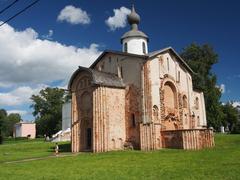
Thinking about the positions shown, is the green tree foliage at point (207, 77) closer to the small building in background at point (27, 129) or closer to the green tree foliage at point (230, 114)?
the green tree foliage at point (230, 114)

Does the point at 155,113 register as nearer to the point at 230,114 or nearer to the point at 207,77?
the point at 207,77

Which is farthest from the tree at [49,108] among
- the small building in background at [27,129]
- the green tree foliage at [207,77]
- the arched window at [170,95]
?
the arched window at [170,95]

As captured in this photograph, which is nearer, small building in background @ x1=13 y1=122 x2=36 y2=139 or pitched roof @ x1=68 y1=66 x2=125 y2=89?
pitched roof @ x1=68 y1=66 x2=125 y2=89

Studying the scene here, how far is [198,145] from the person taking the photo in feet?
85.2

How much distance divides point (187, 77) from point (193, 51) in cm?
1694

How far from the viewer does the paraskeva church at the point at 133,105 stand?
2689cm

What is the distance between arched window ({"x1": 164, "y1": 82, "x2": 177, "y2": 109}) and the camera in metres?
30.6

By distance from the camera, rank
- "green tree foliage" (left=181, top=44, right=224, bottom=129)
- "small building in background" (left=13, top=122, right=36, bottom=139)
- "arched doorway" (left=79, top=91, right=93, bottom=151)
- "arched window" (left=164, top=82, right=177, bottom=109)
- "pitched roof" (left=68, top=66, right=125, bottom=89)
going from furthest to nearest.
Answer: "small building in background" (left=13, top=122, right=36, bottom=139)
"green tree foliage" (left=181, top=44, right=224, bottom=129)
"arched window" (left=164, top=82, right=177, bottom=109)
"arched doorway" (left=79, top=91, right=93, bottom=151)
"pitched roof" (left=68, top=66, right=125, bottom=89)

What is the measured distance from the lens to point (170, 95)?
Answer: 103 ft

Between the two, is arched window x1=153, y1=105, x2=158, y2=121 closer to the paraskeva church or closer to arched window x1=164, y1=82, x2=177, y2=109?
the paraskeva church

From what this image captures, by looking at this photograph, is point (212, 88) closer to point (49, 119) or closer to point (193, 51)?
point (193, 51)

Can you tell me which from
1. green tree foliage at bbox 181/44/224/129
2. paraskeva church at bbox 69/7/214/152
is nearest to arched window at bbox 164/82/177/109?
paraskeva church at bbox 69/7/214/152

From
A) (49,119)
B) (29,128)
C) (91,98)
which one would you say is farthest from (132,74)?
(29,128)

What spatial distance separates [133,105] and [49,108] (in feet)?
157
